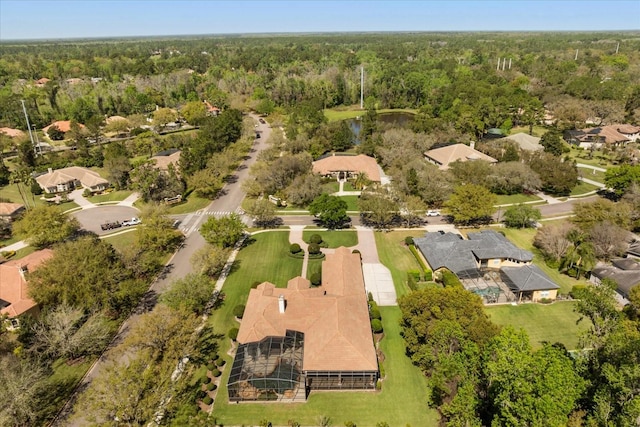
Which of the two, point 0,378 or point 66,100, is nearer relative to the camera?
point 0,378

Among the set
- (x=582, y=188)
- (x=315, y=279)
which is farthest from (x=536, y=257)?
(x=582, y=188)

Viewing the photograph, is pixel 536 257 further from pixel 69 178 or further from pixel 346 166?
pixel 69 178

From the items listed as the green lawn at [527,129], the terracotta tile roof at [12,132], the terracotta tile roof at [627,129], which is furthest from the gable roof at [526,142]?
the terracotta tile roof at [12,132]

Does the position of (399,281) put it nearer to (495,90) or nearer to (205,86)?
(495,90)

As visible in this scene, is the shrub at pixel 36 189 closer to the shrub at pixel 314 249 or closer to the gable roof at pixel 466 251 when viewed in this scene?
the shrub at pixel 314 249

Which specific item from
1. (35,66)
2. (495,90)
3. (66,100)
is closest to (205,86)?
(66,100)
